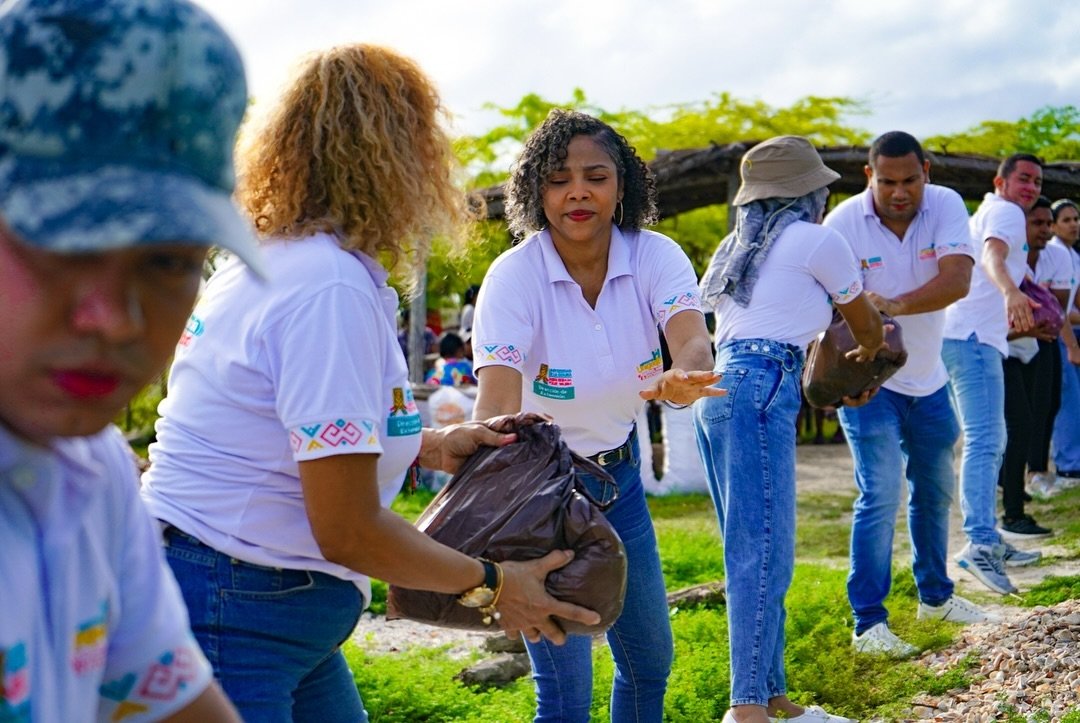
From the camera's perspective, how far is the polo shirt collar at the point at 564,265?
394 centimetres

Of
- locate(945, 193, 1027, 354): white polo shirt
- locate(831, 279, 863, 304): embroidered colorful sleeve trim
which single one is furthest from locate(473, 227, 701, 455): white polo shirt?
locate(945, 193, 1027, 354): white polo shirt

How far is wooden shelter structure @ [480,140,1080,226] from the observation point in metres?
13.0

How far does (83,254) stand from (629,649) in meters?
3.07

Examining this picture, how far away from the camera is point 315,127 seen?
7.90 ft

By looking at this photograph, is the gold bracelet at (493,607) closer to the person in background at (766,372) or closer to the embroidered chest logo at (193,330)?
the embroidered chest logo at (193,330)

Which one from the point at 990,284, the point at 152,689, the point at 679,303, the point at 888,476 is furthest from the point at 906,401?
the point at 152,689

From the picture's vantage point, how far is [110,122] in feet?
3.55

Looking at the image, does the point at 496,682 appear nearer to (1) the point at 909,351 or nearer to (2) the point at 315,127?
(1) the point at 909,351

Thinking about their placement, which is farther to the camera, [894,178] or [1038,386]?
[1038,386]

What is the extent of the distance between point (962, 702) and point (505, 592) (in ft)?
11.4

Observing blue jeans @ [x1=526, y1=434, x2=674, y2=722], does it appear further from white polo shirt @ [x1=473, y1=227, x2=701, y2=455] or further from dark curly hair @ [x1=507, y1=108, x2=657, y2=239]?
dark curly hair @ [x1=507, y1=108, x2=657, y2=239]

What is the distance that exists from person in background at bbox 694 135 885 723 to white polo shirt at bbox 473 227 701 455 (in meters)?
0.83

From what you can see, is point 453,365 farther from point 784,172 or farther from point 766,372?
point 766,372

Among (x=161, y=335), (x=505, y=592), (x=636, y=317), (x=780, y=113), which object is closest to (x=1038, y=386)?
(x=636, y=317)
